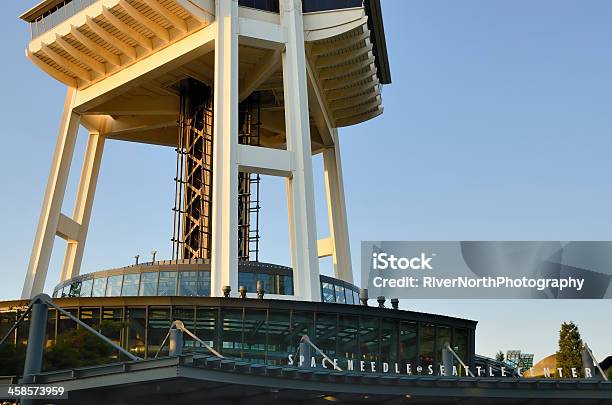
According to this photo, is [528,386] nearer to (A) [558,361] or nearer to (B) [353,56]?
(B) [353,56]

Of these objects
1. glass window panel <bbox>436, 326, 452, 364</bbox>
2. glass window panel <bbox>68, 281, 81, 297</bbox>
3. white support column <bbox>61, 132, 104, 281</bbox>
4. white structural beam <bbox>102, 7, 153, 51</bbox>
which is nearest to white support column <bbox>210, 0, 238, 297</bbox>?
white structural beam <bbox>102, 7, 153, 51</bbox>

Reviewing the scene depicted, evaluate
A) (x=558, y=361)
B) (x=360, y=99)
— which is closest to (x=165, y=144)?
(x=360, y=99)

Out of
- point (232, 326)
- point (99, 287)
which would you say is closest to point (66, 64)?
point (99, 287)

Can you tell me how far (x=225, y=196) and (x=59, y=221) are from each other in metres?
17.6

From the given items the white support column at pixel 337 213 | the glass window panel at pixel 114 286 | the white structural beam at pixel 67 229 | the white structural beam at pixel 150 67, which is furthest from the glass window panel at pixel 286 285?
the white structural beam at pixel 67 229

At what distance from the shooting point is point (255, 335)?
43625 mm

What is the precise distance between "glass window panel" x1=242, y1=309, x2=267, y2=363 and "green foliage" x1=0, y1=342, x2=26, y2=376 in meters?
10.5

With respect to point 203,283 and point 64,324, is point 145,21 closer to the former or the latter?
point 203,283

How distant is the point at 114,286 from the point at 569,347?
157 ft

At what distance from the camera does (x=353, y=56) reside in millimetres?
58969

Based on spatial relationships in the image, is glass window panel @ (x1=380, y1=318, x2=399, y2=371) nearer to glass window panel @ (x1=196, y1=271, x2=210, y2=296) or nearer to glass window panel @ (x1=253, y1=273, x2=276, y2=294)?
glass window panel @ (x1=253, y1=273, x2=276, y2=294)

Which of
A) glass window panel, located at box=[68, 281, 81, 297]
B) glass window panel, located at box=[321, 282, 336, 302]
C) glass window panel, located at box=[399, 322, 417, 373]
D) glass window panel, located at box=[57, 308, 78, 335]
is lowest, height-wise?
glass window panel, located at box=[399, 322, 417, 373]

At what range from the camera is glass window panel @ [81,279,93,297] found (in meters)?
52.4

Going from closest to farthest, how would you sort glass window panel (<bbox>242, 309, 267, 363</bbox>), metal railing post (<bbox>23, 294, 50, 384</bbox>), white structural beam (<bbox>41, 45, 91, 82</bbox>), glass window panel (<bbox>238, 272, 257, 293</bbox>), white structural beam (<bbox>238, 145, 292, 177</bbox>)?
metal railing post (<bbox>23, 294, 50, 384</bbox>) < glass window panel (<bbox>242, 309, 267, 363</bbox>) < glass window panel (<bbox>238, 272, 257, 293</bbox>) < white structural beam (<bbox>238, 145, 292, 177</bbox>) < white structural beam (<bbox>41, 45, 91, 82</bbox>)
